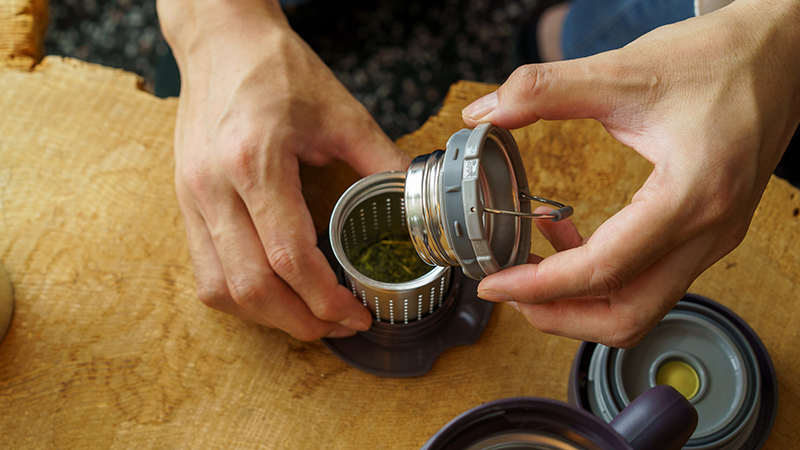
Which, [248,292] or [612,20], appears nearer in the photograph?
[248,292]

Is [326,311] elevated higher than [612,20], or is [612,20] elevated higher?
[612,20]

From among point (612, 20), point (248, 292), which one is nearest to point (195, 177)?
point (248, 292)

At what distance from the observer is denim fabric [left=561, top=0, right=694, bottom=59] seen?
112 cm

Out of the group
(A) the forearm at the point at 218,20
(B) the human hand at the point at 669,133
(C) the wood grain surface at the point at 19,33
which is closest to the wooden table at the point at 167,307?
(C) the wood grain surface at the point at 19,33

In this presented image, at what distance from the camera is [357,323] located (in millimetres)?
890

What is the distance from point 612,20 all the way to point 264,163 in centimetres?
89

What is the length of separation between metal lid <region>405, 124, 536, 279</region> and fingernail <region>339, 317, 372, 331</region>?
195 mm

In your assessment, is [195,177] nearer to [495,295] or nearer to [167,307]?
[167,307]

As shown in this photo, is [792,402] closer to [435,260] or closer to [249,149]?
[435,260]

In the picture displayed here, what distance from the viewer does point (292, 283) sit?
86 centimetres

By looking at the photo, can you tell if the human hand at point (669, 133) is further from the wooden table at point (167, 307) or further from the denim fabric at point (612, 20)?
the denim fabric at point (612, 20)

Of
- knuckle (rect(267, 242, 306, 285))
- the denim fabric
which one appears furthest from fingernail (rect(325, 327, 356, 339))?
→ the denim fabric

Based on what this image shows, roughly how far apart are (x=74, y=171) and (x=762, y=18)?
1.11m

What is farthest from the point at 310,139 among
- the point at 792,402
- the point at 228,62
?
the point at 792,402
